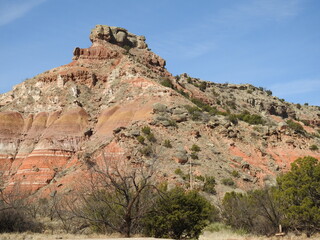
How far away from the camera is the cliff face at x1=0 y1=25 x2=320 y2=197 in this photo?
48.0 m

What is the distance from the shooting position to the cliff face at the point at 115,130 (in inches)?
1891

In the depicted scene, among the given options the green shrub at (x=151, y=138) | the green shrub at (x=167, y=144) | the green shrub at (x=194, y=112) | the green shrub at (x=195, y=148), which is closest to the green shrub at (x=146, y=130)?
the green shrub at (x=151, y=138)

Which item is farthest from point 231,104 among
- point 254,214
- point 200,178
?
point 254,214

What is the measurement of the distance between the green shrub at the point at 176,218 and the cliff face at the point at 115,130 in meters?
15.7

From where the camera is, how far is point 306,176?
2688 centimetres

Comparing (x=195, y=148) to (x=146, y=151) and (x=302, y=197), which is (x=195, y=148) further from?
(x=302, y=197)

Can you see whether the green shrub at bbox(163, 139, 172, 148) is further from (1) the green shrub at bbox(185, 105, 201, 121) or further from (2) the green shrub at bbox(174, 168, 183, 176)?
(1) the green shrub at bbox(185, 105, 201, 121)

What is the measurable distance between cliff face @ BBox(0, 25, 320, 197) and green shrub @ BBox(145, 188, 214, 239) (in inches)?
617

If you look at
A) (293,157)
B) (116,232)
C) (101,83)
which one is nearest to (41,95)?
(101,83)

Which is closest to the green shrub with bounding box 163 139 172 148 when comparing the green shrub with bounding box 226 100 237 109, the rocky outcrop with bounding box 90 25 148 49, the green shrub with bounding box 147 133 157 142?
the green shrub with bounding box 147 133 157 142

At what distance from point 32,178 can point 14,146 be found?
366 inches

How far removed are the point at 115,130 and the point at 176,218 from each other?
30.0 meters

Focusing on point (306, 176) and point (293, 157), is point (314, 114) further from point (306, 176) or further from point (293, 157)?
point (306, 176)

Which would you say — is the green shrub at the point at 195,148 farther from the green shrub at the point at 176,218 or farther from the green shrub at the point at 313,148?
the green shrub at the point at 176,218
